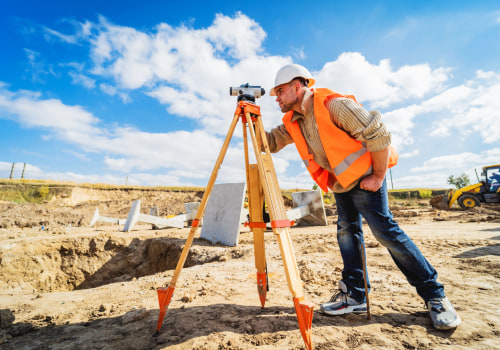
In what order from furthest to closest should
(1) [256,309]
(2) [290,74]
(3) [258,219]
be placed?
(1) [256,309] → (3) [258,219] → (2) [290,74]

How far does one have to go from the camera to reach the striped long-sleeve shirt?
1718 millimetres

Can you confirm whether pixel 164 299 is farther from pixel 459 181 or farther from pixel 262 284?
pixel 459 181

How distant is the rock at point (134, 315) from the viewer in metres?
2.15

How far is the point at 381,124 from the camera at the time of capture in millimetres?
1750

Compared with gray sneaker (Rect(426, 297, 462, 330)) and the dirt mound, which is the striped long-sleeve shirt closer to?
gray sneaker (Rect(426, 297, 462, 330))

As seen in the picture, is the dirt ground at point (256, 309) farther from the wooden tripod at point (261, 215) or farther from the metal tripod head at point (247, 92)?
the metal tripod head at point (247, 92)

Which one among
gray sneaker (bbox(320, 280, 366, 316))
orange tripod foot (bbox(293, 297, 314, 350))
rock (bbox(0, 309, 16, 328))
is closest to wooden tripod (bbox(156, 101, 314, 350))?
orange tripod foot (bbox(293, 297, 314, 350))

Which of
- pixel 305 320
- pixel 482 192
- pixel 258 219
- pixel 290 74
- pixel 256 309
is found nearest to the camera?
pixel 305 320

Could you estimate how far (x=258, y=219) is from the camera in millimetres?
2125

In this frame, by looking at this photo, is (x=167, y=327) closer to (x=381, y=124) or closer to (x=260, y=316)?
(x=260, y=316)

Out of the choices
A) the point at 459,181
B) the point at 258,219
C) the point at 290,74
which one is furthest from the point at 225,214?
the point at 459,181

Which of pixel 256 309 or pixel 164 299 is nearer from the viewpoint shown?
pixel 164 299

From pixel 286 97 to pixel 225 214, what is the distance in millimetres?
4375

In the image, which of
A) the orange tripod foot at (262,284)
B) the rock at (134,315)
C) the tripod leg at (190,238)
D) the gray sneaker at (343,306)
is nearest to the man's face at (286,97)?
the tripod leg at (190,238)
